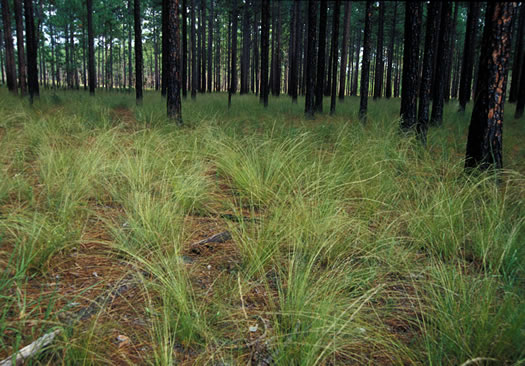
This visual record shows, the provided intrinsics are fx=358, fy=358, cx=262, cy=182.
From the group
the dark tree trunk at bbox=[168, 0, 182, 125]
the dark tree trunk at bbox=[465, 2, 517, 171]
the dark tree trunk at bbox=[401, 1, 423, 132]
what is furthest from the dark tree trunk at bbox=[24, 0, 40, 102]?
the dark tree trunk at bbox=[465, 2, 517, 171]

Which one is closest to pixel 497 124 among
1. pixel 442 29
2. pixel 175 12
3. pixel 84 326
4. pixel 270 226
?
pixel 270 226

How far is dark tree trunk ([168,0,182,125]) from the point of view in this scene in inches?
298

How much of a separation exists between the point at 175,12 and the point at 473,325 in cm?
783

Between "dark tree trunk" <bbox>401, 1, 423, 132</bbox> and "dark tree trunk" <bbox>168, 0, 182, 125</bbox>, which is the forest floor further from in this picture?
"dark tree trunk" <bbox>401, 1, 423, 132</bbox>

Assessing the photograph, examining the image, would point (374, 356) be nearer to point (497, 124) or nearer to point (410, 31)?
point (497, 124)

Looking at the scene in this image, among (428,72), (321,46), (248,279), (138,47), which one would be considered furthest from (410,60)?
(138,47)

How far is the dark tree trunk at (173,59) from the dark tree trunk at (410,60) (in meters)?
4.93

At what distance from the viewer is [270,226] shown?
2451 millimetres

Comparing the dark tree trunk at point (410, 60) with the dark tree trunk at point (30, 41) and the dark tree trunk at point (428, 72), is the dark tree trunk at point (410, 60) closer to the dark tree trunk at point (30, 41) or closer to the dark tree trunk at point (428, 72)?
the dark tree trunk at point (428, 72)

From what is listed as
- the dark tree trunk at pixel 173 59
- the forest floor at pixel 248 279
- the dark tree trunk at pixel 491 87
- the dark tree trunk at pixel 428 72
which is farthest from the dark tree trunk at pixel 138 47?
the dark tree trunk at pixel 491 87

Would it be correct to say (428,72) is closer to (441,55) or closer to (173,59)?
(441,55)

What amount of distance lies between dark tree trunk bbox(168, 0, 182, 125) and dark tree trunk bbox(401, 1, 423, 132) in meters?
4.93

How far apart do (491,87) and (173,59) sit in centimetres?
618

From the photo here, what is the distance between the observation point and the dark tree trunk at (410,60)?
757 cm
